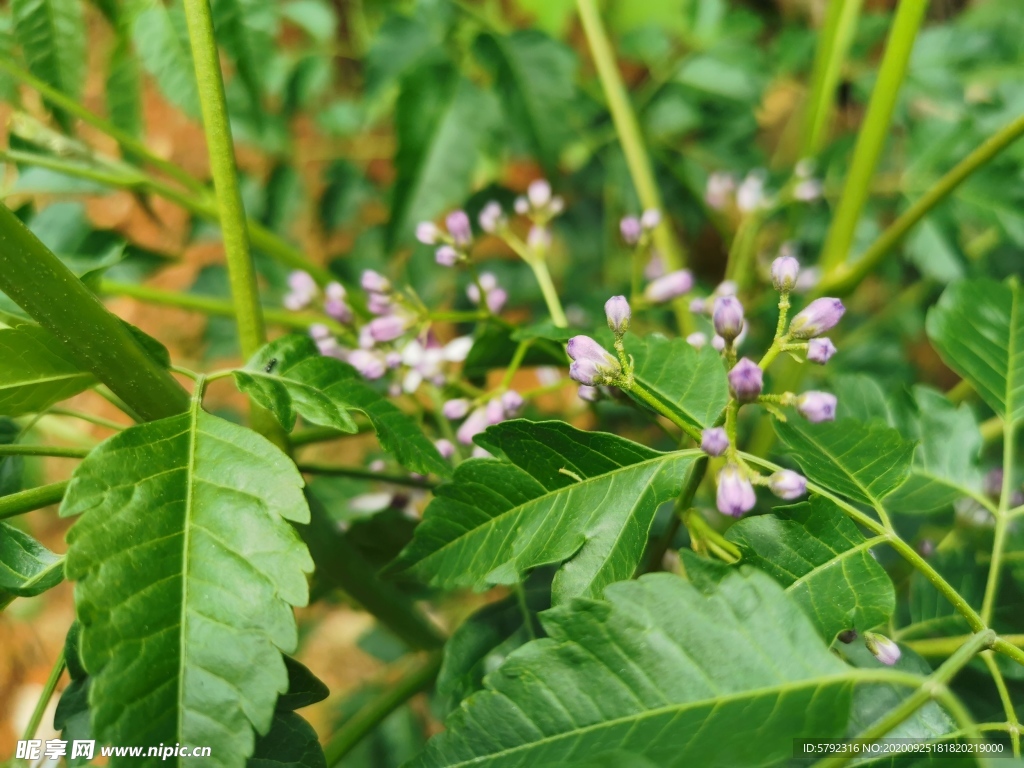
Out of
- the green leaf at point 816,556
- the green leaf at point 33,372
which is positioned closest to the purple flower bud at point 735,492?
the green leaf at point 816,556

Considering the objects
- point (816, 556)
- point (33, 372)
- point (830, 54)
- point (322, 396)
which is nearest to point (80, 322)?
point (33, 372)

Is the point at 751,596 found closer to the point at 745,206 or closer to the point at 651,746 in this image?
the point at 651,746

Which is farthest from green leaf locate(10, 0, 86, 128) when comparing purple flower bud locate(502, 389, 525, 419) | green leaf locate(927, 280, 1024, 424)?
green leaf locate(927, 280, 1024, 424)

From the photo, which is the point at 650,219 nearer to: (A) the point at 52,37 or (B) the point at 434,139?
(B) the point at 434,139

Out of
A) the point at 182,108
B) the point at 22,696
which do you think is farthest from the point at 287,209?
the point at 22,696

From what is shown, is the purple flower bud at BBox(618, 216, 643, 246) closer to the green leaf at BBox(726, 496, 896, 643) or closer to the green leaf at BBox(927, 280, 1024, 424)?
the green leaf at BBox(927, 280, 1024, 424)
